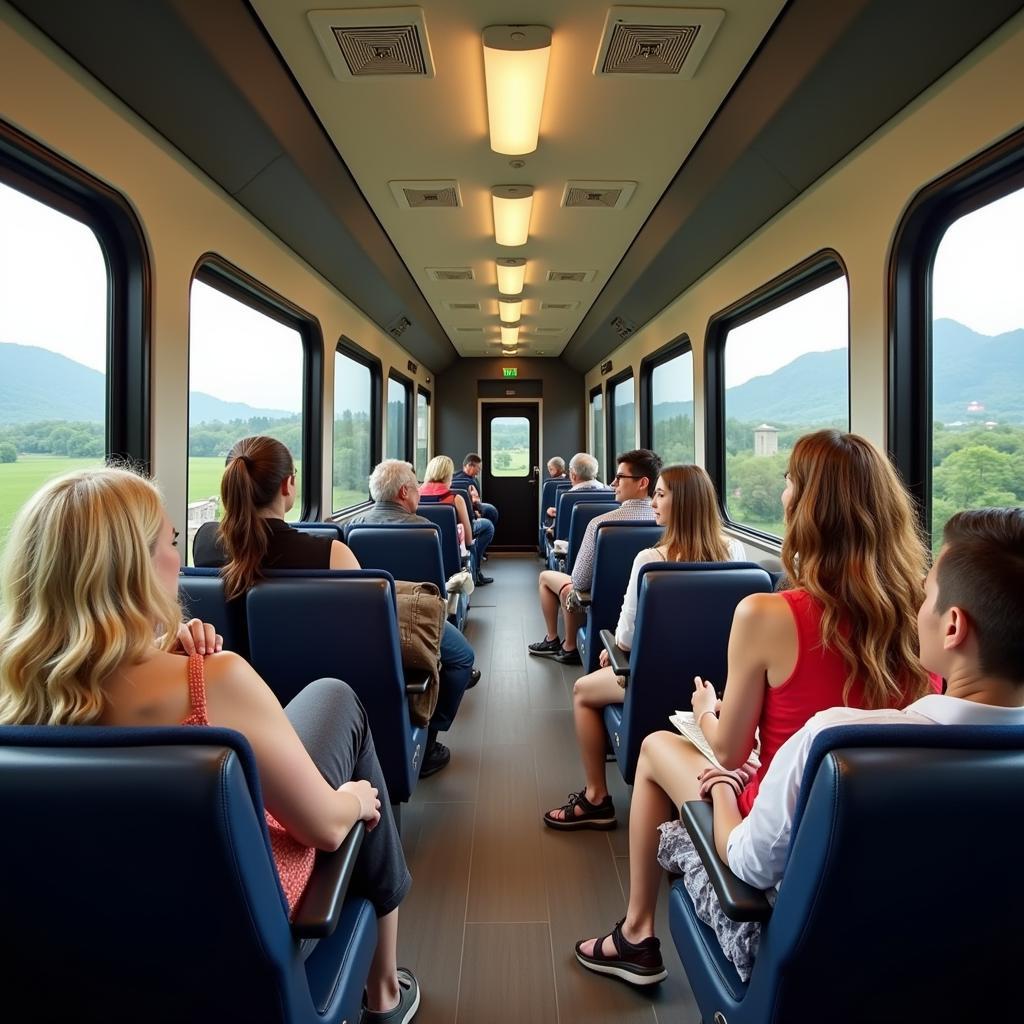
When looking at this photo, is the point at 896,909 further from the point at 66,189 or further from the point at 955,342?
the point at 66,189

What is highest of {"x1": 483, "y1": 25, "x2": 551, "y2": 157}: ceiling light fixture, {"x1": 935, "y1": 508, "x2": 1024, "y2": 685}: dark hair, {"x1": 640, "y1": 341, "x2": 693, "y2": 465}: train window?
{"x1": 483, "y1": 25, "x2": 551, "y2": 157}: ceiling light fixture

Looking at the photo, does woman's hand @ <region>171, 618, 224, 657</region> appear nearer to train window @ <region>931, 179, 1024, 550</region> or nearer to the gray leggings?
the gray leggings

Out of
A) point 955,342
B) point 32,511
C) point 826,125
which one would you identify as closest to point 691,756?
point 32,511

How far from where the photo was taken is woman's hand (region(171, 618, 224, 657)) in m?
1.17

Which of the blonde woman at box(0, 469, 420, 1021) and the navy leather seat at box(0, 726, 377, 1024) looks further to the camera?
the blonde woman at box(0, 469, 420, 1021)

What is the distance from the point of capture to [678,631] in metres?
2.14

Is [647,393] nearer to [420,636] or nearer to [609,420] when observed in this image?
[609,420]

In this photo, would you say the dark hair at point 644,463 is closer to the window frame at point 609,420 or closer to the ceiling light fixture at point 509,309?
the ceiling light fixture at point 509,309

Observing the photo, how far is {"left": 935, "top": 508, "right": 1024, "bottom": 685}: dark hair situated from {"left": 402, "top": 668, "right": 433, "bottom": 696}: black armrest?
60.8 inches

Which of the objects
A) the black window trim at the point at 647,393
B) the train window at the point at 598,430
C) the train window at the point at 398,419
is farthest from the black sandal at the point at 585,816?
the train window at the point at 598,430

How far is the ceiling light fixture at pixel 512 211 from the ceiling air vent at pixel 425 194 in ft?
0.75

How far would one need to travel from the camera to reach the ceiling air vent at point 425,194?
13.3 feet

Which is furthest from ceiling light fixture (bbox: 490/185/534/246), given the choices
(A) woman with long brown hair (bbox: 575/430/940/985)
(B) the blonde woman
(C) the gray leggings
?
(B) the blonde woman

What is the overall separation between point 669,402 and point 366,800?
602cm
